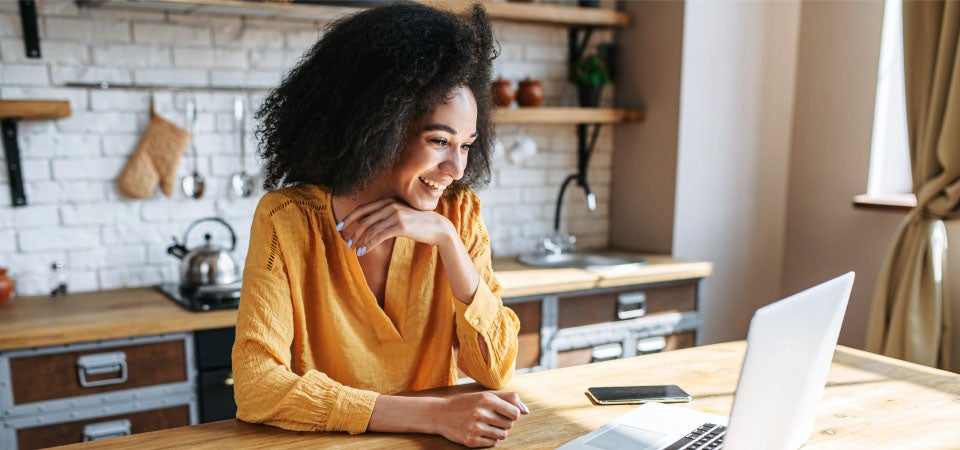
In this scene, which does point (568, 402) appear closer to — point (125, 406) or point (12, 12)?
point (125, 406)

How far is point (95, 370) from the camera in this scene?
204 centimetres

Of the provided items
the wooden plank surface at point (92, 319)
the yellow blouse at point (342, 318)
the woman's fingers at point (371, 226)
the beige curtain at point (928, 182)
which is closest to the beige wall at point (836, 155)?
the beige curtain at point (928, 182)

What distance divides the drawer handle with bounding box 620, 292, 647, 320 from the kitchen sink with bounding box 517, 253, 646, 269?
155mm

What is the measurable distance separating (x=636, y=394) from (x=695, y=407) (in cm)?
11

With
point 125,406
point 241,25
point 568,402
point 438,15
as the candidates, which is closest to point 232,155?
point 241,25

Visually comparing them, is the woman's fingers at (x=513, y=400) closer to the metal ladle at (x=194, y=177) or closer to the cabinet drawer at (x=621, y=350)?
the cabinet drawer at (x=621, y=350)

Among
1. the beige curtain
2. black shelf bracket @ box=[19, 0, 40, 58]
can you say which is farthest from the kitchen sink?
black shelf bracket @ box=[19, 0, 40, 58]

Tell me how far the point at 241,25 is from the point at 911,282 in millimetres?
2615

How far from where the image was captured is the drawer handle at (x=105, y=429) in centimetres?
205

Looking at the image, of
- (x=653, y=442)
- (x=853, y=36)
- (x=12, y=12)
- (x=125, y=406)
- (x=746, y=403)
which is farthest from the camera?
(x=853, y=36)

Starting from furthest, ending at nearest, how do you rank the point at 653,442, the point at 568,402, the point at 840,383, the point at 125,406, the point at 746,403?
the point at 125,406, the point at 840,383, the point at 568,402, the point at 653,442, the point at 746,403

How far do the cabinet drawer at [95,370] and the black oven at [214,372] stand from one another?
0.05 metres

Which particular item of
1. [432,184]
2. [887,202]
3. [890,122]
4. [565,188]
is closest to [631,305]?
[565,188]

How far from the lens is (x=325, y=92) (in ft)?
4.58
